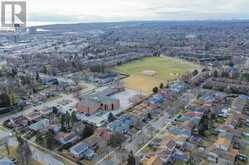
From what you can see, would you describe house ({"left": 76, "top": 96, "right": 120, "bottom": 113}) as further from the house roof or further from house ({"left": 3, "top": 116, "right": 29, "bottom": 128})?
the house roof

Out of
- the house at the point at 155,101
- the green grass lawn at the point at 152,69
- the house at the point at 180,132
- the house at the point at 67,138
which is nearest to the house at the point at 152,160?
the house at the point at 180,132

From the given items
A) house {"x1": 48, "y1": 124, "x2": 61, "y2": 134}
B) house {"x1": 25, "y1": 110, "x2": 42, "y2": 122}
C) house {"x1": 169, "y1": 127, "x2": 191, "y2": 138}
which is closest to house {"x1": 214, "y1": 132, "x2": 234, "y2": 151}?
house {"x1": 169, "y1": 127, "x2": 191, "y2": 138}

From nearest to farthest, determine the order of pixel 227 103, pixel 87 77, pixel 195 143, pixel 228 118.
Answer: pixel 195 143 → pixel 228 118 → pixel 227 103 → pixel 87 77

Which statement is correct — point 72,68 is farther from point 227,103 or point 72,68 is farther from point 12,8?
point 227,103

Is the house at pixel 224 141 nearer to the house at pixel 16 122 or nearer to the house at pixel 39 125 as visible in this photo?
the house at pixel 39 125

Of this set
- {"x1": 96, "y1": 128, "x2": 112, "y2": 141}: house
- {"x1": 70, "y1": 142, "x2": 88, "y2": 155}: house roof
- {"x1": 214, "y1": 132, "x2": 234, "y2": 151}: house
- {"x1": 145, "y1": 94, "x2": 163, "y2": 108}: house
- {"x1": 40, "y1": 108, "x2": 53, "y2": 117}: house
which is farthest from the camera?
{"x1": 145, "y1": 94, "x2": 163, "y2": 108}: house

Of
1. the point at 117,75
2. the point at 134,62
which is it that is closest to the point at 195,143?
the point at 117,75

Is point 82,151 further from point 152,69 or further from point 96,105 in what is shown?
Answer: point 152,69
